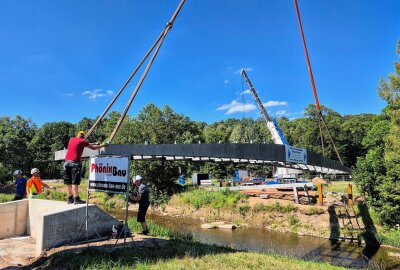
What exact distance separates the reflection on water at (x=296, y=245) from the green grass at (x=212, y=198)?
201 inches

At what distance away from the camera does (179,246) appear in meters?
10.3

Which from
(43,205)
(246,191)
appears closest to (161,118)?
(246,191)

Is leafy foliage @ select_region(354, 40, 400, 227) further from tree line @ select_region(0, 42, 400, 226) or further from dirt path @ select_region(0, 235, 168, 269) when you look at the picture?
dirt path @ select_region(0, 235, 168, 269)

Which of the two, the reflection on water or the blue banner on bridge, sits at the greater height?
the blue banner on bridge

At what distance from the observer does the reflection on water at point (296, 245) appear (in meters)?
19.2

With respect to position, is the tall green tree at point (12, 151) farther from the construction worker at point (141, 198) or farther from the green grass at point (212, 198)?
the construction worker at point (141, 198)

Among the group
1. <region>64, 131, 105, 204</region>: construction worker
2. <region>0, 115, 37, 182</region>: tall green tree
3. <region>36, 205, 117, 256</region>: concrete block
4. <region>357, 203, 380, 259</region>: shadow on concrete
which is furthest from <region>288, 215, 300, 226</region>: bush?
<region>0, 115, 37, 182</region>: tall green tree

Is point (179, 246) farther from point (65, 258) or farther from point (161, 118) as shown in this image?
point (161, 118)

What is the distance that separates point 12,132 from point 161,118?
29.0 meters

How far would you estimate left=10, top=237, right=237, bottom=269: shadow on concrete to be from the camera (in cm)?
792

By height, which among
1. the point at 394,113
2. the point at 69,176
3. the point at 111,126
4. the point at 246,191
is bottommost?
the point at 246,191

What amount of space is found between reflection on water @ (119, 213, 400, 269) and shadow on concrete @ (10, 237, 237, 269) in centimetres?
931

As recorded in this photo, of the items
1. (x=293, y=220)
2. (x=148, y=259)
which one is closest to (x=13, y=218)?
(x=148, y=259)

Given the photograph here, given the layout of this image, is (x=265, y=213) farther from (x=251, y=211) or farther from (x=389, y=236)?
(x=389, y=236)
